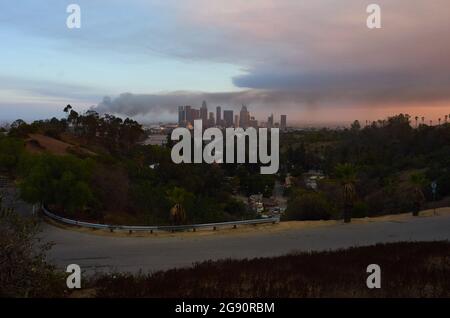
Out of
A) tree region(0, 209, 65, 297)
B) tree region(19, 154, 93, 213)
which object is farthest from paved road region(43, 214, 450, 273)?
tree region(0, 209, 65, 297)

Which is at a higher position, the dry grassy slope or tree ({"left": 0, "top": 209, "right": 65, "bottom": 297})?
the dry grassy slope

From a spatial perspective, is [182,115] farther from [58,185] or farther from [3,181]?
[58,185]

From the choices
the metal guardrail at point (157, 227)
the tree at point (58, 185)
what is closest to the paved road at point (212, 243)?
the metal guardrail at point (157, 227)

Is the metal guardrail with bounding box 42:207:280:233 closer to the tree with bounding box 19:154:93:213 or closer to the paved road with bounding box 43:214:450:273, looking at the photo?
the paved road with bounding box 43:214:450:273

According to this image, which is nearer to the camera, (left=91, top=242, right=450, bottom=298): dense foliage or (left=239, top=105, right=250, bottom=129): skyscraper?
(left=91, top=242, right=450, bottom=298): dense foliage

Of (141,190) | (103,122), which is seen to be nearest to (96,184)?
(141,190)

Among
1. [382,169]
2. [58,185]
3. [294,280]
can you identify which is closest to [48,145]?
[58,185]
